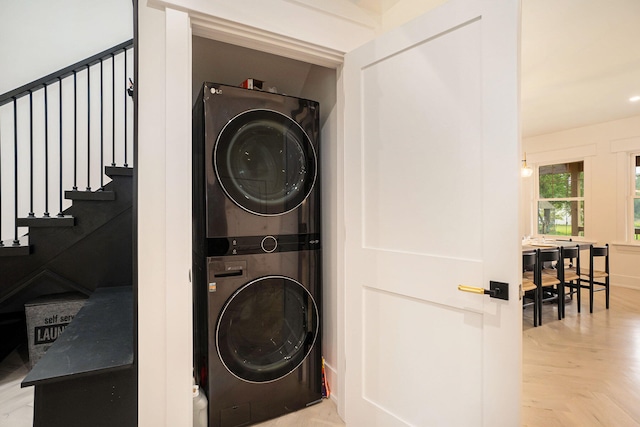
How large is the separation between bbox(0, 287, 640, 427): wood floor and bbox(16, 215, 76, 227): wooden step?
1.16m

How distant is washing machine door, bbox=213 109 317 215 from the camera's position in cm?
172

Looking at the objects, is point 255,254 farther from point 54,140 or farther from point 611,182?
point 611,182

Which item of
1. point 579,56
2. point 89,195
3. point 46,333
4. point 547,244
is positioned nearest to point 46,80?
point 89,195

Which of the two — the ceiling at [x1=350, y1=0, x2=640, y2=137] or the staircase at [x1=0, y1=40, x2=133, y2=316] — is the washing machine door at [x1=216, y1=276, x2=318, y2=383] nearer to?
the staircase at [x1=0, y1=40, x2=133, y2=316]

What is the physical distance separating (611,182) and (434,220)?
580 cm

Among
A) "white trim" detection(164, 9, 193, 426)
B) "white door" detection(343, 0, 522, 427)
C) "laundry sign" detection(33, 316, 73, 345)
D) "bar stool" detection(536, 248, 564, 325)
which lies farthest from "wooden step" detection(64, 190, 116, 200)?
"bar stool" detection(536, 248, 564, 325)

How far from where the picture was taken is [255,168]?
182 centimetres

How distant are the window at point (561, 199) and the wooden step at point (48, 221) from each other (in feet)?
24.7

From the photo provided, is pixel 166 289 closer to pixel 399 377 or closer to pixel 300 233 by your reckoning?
pixel 300 233

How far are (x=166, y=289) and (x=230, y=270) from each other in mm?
392

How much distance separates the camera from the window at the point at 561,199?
18.8 ft

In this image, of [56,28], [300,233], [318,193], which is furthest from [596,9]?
[56,28]

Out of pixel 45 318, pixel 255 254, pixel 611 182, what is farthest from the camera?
pixel 611 182

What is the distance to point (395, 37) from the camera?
60.4 inches
